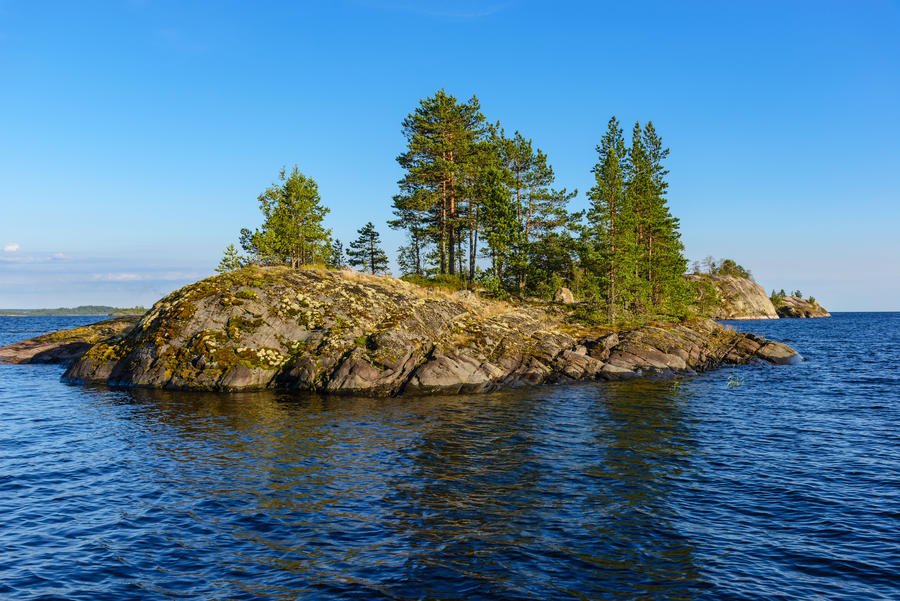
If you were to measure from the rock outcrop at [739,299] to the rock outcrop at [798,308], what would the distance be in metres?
23.0

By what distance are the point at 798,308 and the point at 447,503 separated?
209m

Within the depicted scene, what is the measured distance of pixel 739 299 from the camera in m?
153

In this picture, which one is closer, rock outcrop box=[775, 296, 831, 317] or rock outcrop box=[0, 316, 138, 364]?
rock outcrop box=[0, 316, 138, 364]

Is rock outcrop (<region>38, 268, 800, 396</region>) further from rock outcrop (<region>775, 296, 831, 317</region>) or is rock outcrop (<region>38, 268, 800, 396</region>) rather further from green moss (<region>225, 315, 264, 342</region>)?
rock outcrop (<region>775, 296, 831, 317</region>)

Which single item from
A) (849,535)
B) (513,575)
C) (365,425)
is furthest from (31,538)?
(849,535)

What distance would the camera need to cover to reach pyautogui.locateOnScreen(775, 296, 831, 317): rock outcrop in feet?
593

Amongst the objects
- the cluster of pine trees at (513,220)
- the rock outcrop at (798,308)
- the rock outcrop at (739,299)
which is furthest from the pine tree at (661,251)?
the rock outcrop at (798,308)

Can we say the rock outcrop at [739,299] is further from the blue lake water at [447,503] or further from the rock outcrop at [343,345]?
the blue lake water at [447,503]

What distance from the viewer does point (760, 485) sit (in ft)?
56.0

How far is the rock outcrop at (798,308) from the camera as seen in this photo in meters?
181

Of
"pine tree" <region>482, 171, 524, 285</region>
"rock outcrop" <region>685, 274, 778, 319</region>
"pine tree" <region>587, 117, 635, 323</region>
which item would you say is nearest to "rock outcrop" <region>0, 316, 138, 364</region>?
"pine tree" <region>482, 171, 524, 285</region>

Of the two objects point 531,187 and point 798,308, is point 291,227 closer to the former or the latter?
point 531,187

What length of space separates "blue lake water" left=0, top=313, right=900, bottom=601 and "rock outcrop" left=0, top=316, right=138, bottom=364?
1240 inches

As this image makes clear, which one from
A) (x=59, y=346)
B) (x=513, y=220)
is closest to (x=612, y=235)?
(x=513, y=220)
